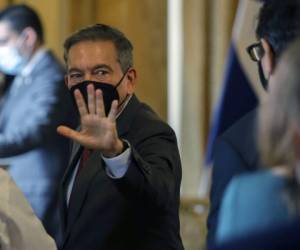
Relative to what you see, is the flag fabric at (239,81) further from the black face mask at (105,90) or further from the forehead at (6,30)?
the black face mask at (105,90)

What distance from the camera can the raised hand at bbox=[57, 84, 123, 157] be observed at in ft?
7.76

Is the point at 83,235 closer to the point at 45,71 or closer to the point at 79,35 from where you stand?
the point at 79,35

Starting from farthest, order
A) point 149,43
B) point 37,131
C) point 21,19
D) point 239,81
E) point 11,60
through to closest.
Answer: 1. point 149,43
2. point 21,19
3. point 11,60
4. point 37,131
5. point 239,81

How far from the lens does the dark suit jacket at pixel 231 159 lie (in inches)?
87.4

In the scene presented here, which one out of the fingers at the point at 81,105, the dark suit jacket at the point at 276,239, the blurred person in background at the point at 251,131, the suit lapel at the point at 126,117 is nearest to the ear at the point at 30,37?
the suit lapel at the point at 126,117

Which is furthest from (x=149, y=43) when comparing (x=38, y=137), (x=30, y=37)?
(x=38, y=137)

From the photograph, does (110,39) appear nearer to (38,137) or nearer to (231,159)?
(231,159)

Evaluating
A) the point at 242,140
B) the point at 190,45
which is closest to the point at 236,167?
the point at 242,140

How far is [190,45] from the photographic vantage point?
549cm

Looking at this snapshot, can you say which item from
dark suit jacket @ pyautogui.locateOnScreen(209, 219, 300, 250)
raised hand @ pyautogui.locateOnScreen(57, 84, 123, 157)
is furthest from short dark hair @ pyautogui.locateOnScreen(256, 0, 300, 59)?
dark suit jacket @ pyautogui.locateOnScreen(209, 219, 300, 250)

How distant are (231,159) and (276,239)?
2.89 ft

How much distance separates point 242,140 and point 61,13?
3826 mm

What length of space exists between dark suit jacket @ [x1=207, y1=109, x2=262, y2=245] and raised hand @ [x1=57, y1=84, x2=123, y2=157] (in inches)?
10.4

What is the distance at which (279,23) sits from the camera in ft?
7.47
